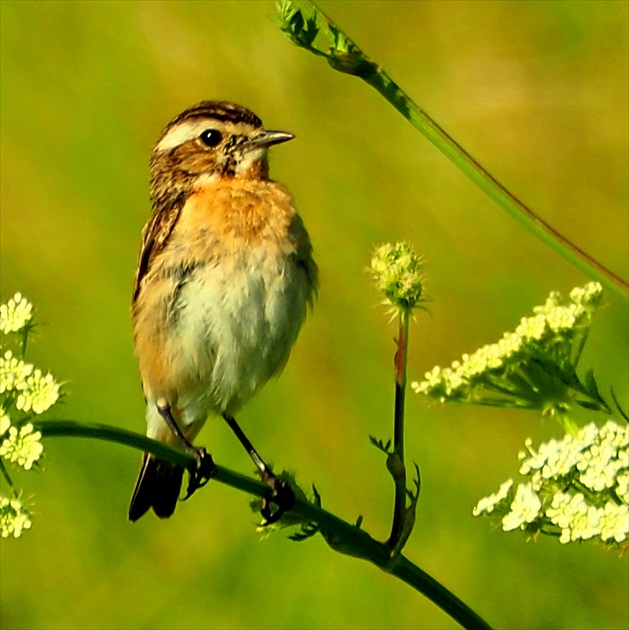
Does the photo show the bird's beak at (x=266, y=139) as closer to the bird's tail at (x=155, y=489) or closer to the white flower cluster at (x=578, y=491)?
the bird's tail at (x=155, y=489)

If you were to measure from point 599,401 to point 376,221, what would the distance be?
12.1 feet

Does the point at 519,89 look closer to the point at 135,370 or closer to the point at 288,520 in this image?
the point at 135,370

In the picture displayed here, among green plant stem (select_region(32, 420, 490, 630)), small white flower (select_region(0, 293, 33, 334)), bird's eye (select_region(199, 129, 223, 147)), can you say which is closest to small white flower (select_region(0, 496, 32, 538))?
green plant stem (select_region(32, 420, 490, 630))

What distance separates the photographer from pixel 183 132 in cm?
471

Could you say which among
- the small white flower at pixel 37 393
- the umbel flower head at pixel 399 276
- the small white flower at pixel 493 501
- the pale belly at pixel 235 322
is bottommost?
the small white flower at pixel 37 393

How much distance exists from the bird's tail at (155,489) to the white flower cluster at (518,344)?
2047 mm

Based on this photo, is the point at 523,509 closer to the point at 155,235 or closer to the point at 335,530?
the point at 335,530

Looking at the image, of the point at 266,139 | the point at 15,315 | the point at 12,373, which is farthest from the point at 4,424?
the point at 266,139

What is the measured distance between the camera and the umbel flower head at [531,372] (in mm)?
2838

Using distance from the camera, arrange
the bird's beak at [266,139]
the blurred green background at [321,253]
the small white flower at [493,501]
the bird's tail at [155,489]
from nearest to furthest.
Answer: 1. the small white flower at [493,501]
2. the bird's beak at [266,139]
3. the bird's tail at [155,489]
4. the blurred green background at [321,253]

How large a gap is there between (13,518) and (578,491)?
0.96 m

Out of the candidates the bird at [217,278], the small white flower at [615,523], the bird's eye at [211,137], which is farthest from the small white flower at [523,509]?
the bird's eye at [211,137]

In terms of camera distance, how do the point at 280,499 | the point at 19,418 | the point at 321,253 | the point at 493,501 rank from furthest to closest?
the point at 321,253
the point at 280,499
the point at 493,501
the point at 19,418

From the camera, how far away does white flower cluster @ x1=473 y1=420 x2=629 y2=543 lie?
93.0 inches
